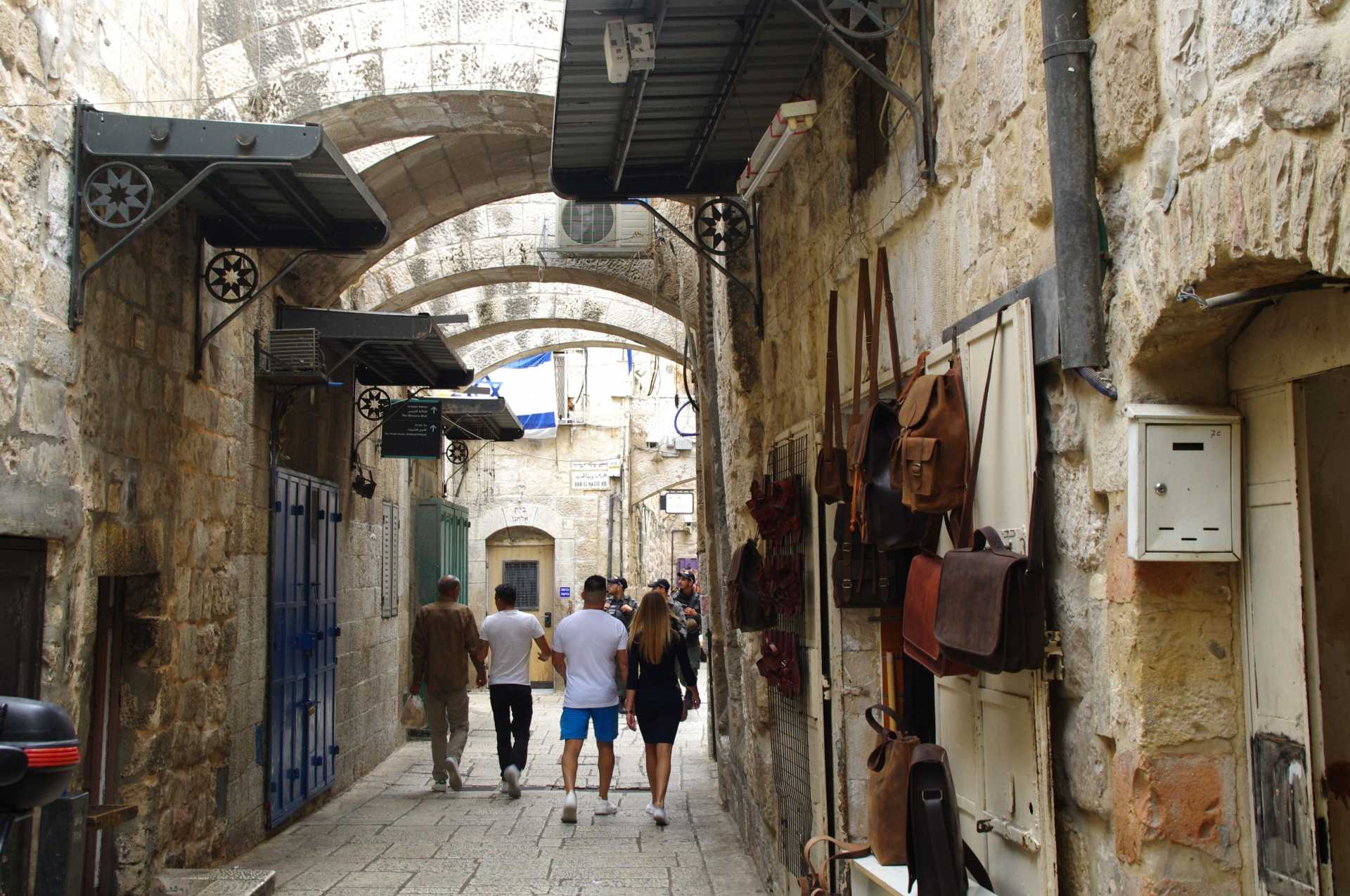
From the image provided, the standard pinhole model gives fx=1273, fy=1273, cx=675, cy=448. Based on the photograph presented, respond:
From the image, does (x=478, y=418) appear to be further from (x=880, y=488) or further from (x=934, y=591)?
(x=934, y=591)

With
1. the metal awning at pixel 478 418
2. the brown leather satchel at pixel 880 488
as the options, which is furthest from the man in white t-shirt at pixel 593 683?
the brown leather satchel at pixel 880 488

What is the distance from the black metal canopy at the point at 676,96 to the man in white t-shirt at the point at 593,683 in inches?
111

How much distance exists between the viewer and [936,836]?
302cm

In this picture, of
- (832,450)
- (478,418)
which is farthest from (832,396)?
(478,418)

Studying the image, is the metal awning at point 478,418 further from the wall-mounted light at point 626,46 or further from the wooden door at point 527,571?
the wooden door at point 527,571

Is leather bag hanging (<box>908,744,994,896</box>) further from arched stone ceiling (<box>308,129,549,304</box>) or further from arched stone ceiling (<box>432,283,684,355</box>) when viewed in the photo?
arched stone ceiling (<box>432,283,684,355</box>)

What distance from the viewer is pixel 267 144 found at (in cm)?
505

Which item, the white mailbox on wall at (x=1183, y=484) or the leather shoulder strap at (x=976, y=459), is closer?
the white mailbox on wall at (x=1183, y=484)

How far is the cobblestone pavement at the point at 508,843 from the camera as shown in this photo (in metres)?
6.07

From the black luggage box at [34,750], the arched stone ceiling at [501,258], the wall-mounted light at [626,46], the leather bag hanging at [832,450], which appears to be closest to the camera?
the black luggage box at [34,750]

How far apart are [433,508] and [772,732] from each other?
7.89 m

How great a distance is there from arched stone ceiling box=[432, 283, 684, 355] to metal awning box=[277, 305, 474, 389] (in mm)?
1760

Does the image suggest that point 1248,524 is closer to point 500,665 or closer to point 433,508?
point 500,665

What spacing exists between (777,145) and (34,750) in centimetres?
361
